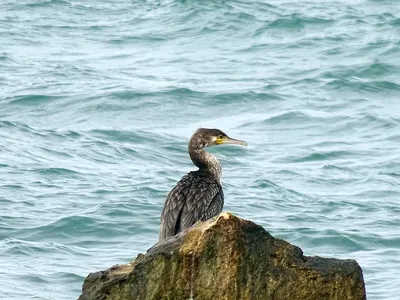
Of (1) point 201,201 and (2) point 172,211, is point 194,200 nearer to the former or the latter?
(1) point 201,201

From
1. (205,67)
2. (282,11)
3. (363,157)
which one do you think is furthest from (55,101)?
(282,11)

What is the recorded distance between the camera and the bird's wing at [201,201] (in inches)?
365

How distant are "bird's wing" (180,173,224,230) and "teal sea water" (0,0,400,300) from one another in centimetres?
194

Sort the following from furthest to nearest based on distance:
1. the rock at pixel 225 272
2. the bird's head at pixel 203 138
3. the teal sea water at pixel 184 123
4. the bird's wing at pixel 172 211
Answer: the teal sea water at pixel 184 123
the bird's head at pixel 203 138
the bird's wing at pixel 172 211
the rock at pixel 225 272

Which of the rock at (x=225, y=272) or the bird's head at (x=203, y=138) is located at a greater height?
the rock at (x=225, y=272)

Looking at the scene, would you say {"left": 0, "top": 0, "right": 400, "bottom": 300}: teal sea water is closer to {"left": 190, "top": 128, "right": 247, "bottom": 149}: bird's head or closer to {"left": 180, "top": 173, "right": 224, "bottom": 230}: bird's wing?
{"left": 190, "top": 128, "right": 247, "bottom": 149}: bird's head

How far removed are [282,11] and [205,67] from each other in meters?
4.85

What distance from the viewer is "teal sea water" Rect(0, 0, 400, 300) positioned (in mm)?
13797

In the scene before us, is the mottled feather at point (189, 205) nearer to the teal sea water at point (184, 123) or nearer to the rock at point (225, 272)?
the teal sea water at point (184, 123)

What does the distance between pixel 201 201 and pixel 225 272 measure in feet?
10.1

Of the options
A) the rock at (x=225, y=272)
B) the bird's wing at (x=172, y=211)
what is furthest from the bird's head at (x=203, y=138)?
the rock at (x=225, y=272)

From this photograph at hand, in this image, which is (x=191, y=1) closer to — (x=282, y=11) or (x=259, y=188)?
(x=282, y=11)

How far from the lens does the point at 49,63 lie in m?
23.3

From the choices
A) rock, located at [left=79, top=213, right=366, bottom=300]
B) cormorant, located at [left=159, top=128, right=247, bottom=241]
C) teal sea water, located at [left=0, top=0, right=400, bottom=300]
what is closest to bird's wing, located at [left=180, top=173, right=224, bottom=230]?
cormorant, located at [left=159, top=128, right=247, bottom=241]
